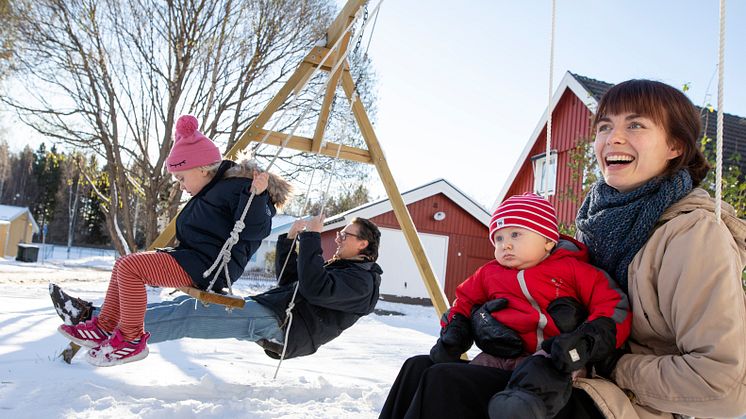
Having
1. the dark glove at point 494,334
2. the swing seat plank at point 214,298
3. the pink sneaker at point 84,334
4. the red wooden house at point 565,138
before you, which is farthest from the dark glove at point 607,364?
the red wooden house at point 565,138

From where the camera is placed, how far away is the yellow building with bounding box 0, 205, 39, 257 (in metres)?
34.1

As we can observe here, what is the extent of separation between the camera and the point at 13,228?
124ft

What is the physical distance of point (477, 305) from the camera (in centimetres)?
212

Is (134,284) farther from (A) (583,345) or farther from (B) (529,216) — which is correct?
(A) (583,345)

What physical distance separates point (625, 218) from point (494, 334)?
55 cm

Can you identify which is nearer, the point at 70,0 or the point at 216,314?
the point at 216,314

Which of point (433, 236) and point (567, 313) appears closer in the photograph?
point (567, 313)

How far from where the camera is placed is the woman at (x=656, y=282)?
150 cm

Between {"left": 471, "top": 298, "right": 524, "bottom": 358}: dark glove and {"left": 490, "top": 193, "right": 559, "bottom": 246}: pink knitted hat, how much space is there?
9.7 inches

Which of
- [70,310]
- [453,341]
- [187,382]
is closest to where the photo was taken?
[453,341]

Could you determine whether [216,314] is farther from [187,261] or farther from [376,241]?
[376,241]

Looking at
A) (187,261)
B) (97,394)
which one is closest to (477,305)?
(187,261)

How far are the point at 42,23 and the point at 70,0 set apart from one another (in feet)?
2.13

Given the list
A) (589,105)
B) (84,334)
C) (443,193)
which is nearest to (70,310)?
(84,334)
